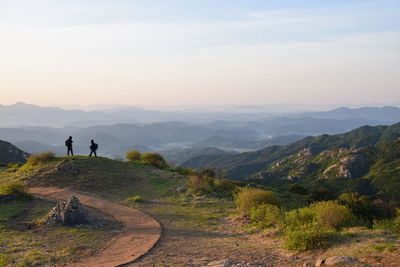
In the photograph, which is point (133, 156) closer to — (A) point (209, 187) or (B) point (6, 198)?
(A) point (209, 187)

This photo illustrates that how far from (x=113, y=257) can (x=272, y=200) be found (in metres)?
8.81

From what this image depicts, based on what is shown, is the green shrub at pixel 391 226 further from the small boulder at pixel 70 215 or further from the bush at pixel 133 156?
the bush at pixel 133 156

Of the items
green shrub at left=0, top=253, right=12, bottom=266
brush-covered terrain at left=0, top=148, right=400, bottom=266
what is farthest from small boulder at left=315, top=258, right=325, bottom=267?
green shrub at left=0, top=253, right=12, bottom=266

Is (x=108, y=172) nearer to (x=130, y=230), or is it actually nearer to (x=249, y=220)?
(x=130, y=230)

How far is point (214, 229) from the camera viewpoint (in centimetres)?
1412

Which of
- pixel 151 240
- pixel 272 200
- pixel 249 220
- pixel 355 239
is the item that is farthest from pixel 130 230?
pixel 355 239

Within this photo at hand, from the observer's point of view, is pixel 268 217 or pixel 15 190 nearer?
pixel 268 217

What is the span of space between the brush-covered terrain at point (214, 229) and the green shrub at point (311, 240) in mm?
28

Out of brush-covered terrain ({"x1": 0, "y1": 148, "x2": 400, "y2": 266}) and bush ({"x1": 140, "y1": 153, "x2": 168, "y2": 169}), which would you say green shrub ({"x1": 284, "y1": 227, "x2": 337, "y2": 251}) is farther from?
bush ({"x1": 140, "y1": 153, "x2": 168, "y2": 169})

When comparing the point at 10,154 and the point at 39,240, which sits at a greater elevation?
the point at 39,240

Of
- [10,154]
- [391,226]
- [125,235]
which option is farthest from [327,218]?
[10,154]

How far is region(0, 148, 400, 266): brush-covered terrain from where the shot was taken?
9.29 metres

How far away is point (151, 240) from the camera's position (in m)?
11.9

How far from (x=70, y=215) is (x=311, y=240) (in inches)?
394
